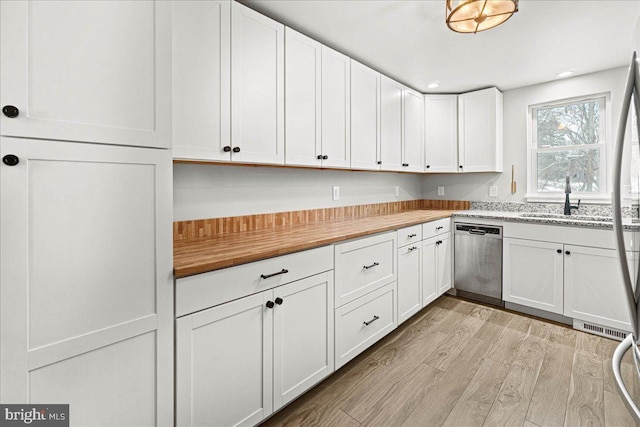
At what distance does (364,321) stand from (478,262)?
1.68 meters

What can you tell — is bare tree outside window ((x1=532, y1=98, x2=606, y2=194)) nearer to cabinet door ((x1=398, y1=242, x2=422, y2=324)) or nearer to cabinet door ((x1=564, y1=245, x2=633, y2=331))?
cabinet door ((x1=564, y1=245, x2=633, y2=331))

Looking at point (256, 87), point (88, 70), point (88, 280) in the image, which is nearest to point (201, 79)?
point (256, 87)

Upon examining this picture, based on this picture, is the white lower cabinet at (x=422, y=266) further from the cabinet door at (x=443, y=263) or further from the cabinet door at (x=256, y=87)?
the cabinet door at (x=256, y=87)

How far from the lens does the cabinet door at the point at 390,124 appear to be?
2924 millimetres

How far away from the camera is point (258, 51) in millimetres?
1843

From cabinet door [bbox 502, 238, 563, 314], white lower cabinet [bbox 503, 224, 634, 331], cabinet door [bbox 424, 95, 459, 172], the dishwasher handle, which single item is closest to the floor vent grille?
white lower cabinet [bbox 503, 224, 634, 331]

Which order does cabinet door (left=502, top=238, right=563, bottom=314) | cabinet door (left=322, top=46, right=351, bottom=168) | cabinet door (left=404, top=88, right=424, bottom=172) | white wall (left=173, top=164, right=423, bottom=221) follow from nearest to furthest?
white wall (left=173, top=164, right=423, bottom=221)
cabinet door (left=322, top=46, right=351, bottom=168)
cabinet door (left=502, top=238, right=563, bottom=314)
cabinet door (left=404, top=88, right=424, bottom=172)

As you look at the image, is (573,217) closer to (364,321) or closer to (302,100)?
(364,321)

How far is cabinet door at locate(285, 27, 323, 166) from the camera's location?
2.04m

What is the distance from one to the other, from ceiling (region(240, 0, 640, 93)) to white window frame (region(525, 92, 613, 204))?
29 cm

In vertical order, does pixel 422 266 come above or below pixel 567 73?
below

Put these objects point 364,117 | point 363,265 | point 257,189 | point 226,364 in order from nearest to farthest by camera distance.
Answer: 1. point 226,364
2. point 363,265
3. point 257,189
4. point 364,117

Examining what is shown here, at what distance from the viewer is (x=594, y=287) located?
2.49 m

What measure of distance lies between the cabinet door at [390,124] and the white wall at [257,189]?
0.95 ft
